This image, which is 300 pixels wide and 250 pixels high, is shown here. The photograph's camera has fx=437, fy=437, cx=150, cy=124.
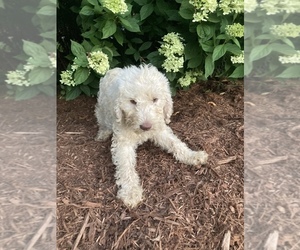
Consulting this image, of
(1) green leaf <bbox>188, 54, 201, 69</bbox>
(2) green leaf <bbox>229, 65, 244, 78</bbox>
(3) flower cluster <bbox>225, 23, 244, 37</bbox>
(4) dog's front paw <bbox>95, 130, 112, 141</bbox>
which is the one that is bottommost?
(4) dog's front paw <bbox>95, 130, 112, 141</bbox>

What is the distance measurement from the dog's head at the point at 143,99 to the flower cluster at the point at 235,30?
2.39 ft

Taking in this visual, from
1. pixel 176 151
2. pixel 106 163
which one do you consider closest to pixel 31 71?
pixel 106 163

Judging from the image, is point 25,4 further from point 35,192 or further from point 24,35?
point 35,192

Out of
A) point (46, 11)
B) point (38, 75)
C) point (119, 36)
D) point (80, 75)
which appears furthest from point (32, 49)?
point (119, 36)

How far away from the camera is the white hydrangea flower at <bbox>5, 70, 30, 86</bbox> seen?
11.4 ft

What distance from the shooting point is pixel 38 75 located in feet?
11.3

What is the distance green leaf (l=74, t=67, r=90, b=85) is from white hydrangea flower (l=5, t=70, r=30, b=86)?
391 mm

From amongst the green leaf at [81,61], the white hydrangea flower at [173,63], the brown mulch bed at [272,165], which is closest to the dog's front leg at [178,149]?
the brown mulch bed at [272,165]

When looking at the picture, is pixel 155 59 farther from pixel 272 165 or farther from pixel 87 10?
pixel 272 165

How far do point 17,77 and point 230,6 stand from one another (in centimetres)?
175

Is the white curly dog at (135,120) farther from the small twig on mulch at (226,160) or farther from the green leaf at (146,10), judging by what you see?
the green leaf at (146,10)

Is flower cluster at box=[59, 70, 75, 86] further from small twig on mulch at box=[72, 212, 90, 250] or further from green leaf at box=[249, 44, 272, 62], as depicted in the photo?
green leaf at box=[249, 44, 272, 62]

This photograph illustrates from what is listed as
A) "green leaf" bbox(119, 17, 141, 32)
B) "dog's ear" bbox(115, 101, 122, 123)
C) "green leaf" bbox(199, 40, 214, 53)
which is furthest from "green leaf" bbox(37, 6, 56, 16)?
"green leaf" bbox(199, 40, 214, 53)

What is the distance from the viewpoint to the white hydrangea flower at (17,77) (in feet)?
11.4
